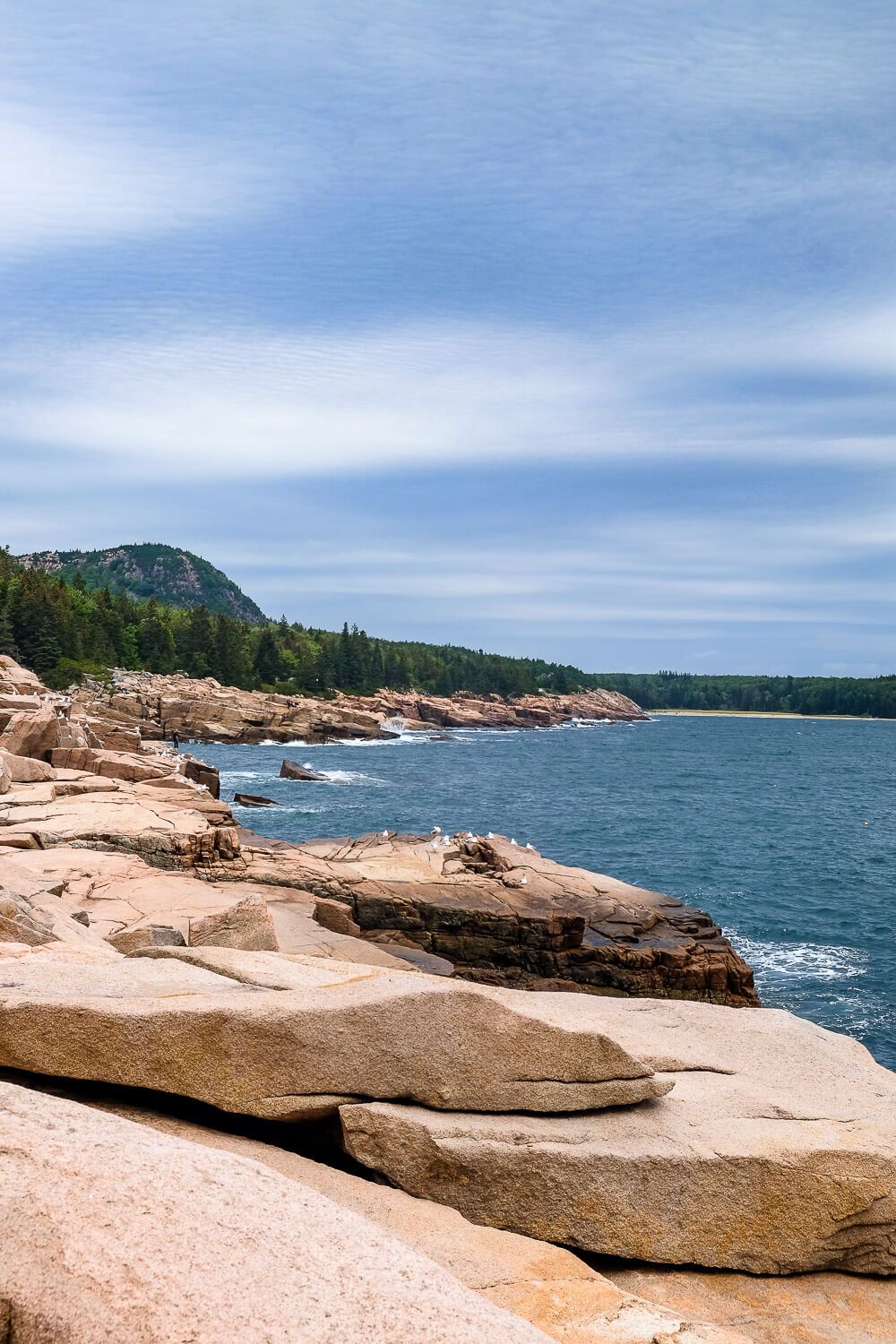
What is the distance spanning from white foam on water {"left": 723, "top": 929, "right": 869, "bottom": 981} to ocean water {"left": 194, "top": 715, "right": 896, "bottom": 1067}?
78 millimetres

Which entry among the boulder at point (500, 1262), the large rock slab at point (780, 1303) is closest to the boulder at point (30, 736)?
the boulder at point (500, 1262)

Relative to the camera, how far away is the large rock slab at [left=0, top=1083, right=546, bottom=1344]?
12.5 ft

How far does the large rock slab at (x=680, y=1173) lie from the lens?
21.2ft

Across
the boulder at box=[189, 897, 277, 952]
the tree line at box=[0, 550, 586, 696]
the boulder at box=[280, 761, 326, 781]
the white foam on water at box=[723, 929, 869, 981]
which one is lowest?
the white foam on water at box=[723, 929, 869, 981]

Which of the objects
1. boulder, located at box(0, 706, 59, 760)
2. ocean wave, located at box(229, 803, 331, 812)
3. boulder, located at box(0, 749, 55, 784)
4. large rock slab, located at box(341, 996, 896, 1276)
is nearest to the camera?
large rock slab, located at box(341, 996, 896, 1276)

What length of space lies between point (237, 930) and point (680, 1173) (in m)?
5.96

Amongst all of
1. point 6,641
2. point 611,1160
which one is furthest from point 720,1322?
point 6,641

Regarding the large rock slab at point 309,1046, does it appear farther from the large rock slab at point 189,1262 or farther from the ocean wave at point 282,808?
the ocean wave at point 282,808

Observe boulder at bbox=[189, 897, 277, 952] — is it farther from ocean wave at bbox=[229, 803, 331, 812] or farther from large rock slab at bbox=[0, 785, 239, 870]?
ocean wave at bbox=[229, 803, 331, 812]

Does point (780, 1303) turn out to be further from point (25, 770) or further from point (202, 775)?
point (202, 775)

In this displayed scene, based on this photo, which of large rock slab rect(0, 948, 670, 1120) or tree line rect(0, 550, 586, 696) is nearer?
large rock slab rect(0, 948, 670, 1120)

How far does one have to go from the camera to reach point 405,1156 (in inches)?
254

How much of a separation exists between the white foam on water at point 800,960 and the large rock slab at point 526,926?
2.03 metres

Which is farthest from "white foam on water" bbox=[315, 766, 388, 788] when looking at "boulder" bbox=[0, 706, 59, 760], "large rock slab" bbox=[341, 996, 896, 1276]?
"large rock slab" bbox=[341, 996, 896, 1276]
